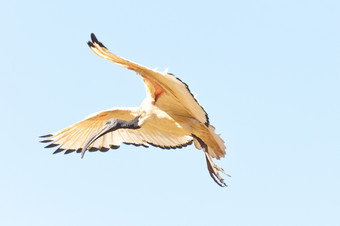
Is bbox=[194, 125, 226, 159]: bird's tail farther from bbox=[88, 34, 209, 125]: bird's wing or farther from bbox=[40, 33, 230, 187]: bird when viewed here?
bbox=[88, 34, 209, 125]: bird's wing

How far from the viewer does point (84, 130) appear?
11.4m

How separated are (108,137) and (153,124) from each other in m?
1.72

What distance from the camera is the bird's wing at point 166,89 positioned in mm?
8438

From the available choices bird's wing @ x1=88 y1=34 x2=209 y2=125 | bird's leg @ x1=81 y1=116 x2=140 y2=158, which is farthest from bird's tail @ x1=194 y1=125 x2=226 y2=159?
bird's leg @ x1=81 y1=116 x2=140 y2=158

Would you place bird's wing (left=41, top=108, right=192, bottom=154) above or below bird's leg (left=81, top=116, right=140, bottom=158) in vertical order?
above

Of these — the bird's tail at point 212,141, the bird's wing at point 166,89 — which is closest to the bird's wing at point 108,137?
the bird's tail at point 212,141

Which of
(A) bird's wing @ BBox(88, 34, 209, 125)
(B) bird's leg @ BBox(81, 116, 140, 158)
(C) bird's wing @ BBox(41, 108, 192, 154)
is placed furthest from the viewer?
(C) bird's wing @ BBox(41, 108, 192, 154)

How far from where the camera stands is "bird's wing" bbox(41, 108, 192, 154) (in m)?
11.0

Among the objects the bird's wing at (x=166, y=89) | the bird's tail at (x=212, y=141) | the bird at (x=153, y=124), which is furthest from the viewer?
the bird's tail at (x=212, y=141)

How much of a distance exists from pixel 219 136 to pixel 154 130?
1512mm

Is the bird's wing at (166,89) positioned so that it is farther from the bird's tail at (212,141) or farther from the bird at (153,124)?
the bird's tail at (212,141)

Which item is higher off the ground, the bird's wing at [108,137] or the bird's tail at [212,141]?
the bird's wing at [108,137]

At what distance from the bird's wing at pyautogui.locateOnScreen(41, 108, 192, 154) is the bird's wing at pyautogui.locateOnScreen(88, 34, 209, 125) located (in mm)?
1074

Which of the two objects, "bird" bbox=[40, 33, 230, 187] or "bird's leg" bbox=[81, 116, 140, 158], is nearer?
"bird" bbox=[40, 33, 230, 187]
